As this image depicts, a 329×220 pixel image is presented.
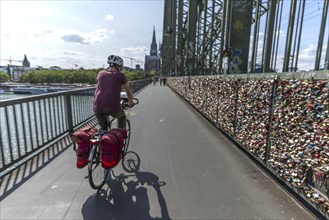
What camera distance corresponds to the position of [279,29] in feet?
49.7

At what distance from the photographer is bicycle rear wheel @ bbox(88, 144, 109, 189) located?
306cm

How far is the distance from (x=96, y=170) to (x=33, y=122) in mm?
2047

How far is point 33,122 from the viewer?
4.42 meters

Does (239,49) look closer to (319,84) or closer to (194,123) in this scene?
(194,123)

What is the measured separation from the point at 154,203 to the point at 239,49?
7365 millimetres

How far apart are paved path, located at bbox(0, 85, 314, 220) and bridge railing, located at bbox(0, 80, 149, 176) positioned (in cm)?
55

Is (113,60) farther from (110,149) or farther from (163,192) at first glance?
(163,192)

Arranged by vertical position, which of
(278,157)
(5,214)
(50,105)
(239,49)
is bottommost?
(5,214)

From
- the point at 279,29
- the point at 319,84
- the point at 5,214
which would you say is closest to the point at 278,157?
the point at 319,84

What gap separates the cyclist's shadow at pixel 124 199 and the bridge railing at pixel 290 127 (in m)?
1.80

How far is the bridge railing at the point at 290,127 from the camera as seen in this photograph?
8.55 feet

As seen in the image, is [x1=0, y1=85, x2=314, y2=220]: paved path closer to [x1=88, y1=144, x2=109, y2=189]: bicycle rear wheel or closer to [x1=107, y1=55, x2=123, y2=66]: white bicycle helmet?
[x1=88, y1=144, x2=109, y2=189]: bicycle rear wheel

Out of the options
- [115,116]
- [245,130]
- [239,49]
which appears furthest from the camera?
[239,49]

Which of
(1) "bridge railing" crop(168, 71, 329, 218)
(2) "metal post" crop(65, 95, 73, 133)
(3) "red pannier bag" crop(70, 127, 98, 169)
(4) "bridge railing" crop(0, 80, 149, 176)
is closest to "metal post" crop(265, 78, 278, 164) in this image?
(1) "bridge railing" crop(168, 71, 329, 218)
